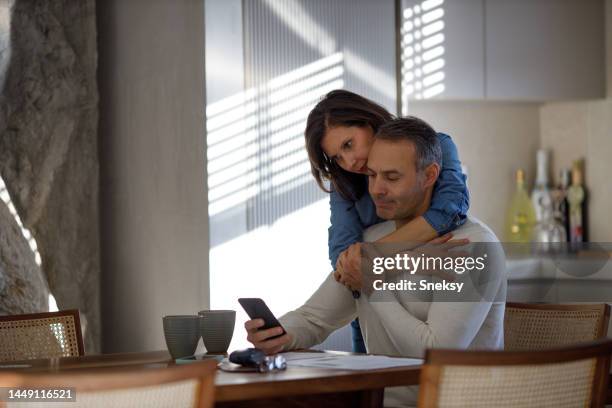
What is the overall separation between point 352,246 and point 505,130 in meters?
2.68

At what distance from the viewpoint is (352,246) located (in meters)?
2.54

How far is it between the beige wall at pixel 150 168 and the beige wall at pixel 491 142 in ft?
4.52

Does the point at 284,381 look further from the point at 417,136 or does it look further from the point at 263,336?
the point at 417,136

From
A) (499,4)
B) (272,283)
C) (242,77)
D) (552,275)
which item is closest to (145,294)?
(272,283)

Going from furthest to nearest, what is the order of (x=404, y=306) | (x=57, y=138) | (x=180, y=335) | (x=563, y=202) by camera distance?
A: (x=563, y=202), (x=57, y=138), (x=404, y=306), (x=180, y=335)

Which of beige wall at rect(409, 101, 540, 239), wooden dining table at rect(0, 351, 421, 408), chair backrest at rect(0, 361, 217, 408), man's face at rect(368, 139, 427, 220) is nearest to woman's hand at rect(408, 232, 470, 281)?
man's face at rect(368, 139, 427, 220)

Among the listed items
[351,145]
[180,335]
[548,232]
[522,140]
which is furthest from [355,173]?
[522,140]

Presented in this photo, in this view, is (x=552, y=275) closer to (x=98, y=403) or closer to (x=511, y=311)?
(x=511, y=311)

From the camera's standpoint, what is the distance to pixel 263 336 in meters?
2.31

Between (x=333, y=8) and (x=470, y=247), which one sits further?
(x=333, y=8)

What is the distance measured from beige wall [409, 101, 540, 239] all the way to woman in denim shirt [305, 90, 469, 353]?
2045 millimetres

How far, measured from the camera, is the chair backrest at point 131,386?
4.80 feet

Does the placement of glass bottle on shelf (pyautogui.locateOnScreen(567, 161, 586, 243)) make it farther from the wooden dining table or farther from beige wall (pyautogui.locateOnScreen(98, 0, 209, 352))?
the wooden dining table

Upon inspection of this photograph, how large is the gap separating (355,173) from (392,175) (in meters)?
0.42
